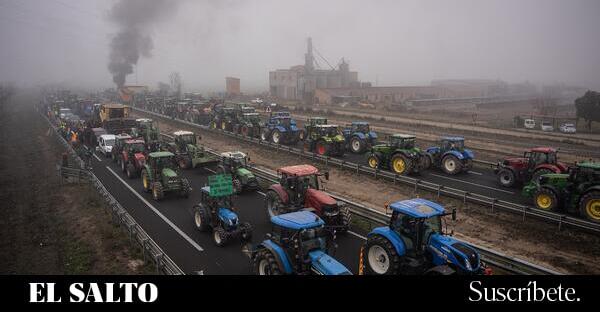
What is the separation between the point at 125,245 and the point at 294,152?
1534 centimetres

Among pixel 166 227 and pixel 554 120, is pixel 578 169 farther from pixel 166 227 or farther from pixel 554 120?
pixel 554 120

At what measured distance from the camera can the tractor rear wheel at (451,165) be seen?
21359mm

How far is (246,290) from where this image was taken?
771 centimetres

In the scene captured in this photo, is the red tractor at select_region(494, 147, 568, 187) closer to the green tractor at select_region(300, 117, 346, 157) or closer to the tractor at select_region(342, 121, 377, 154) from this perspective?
the tractor at select_region(342, 121, 377, 154)

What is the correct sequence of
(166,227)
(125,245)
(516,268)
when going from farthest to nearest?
(166,227) → (125,245) → (516,268)

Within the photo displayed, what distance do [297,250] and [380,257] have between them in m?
2.53

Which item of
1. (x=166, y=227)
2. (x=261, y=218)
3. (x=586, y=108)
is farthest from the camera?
(x=586, y=108)

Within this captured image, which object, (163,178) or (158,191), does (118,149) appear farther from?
(158,191)

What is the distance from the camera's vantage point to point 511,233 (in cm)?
1395

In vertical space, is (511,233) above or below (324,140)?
below

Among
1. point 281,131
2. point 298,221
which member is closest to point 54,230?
point 298,221

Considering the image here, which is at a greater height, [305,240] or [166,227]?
[305,240]

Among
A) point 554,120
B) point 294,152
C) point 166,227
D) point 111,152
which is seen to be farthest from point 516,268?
point 554,120

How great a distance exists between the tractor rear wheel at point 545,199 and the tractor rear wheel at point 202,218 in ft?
44.1
